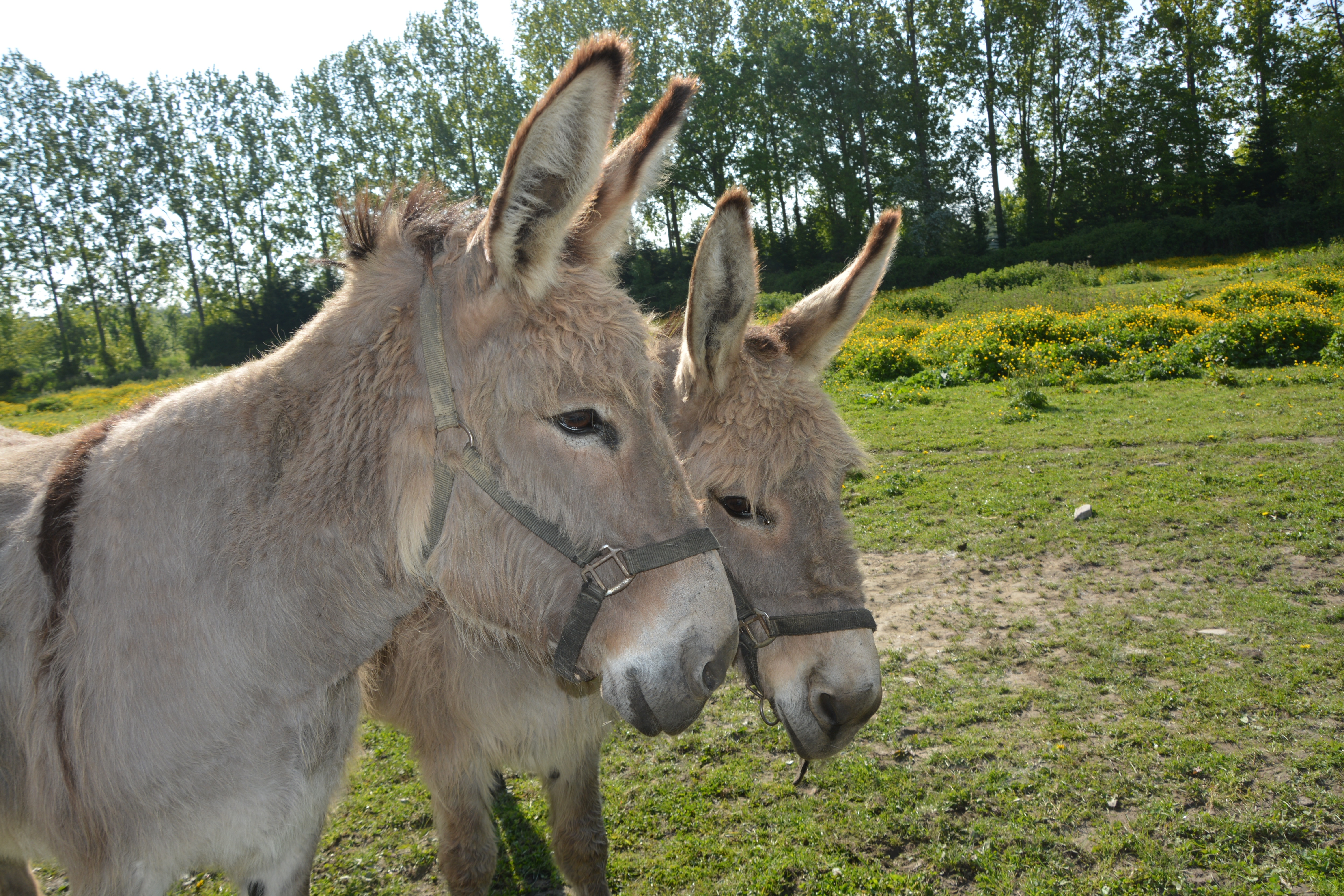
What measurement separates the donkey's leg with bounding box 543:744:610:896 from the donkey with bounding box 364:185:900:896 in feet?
0.30

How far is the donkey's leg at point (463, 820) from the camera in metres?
2.95

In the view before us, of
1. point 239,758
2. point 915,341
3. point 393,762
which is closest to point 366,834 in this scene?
point 393,762

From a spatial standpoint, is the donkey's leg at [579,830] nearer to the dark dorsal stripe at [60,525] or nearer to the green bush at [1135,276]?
the dark dorsal stripe at [60,525]

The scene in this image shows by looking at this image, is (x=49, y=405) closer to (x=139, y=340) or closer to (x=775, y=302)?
(x=139, y=340)

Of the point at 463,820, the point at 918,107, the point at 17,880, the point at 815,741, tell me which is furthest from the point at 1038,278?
the point at 17,880

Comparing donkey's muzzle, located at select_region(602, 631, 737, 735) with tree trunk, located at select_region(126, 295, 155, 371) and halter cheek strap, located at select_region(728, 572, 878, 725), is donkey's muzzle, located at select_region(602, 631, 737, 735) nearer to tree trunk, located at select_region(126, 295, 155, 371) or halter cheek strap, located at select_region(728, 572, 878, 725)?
halter cheek strap, located at select_region(728, 572, 878, 725)

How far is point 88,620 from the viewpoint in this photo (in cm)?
159

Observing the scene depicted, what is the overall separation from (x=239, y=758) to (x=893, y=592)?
223 inches

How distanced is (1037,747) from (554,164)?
14.4ft

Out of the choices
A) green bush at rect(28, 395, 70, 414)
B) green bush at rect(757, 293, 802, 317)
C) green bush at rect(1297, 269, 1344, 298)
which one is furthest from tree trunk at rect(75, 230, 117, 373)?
green bush at rect(1297, 269, 1344, 298)

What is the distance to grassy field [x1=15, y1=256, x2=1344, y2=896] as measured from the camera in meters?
3.38

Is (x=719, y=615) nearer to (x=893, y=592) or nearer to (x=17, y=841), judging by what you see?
(x=17, y=841)

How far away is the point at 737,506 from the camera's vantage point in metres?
2.57

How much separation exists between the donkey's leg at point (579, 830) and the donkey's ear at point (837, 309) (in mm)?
2104
